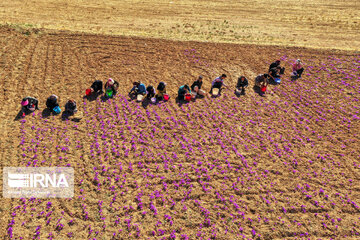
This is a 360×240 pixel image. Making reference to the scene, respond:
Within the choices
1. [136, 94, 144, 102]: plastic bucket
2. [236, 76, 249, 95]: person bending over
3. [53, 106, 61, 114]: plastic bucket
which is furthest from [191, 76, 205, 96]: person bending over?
[53, 106, 61, 114]: plastic bucket

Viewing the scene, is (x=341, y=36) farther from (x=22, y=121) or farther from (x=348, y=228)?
(x=22, y=121)

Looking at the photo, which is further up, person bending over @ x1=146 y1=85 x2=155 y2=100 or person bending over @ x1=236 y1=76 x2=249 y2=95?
person bending over @ x1=236 y1=76 x2=249 y2=95

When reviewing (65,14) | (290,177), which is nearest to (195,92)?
(290,177)

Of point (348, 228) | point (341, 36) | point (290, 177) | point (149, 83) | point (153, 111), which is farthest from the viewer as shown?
point (341, 36)

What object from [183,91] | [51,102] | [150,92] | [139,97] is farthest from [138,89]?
[51,102]

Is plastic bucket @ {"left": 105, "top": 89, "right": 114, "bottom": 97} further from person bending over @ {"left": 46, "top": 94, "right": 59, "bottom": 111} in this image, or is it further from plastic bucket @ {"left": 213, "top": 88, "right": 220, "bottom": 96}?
plastic bucket @ {"left": 213, "top": 88, "right": 220, "bottom": 96}

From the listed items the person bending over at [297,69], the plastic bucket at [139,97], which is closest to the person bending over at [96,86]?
the plastic bucket at [139,97]

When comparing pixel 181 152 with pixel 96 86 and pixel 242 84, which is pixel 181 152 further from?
pixel 242 84

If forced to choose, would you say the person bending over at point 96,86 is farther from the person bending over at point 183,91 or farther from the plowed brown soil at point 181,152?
the person bending over at point 183,91
